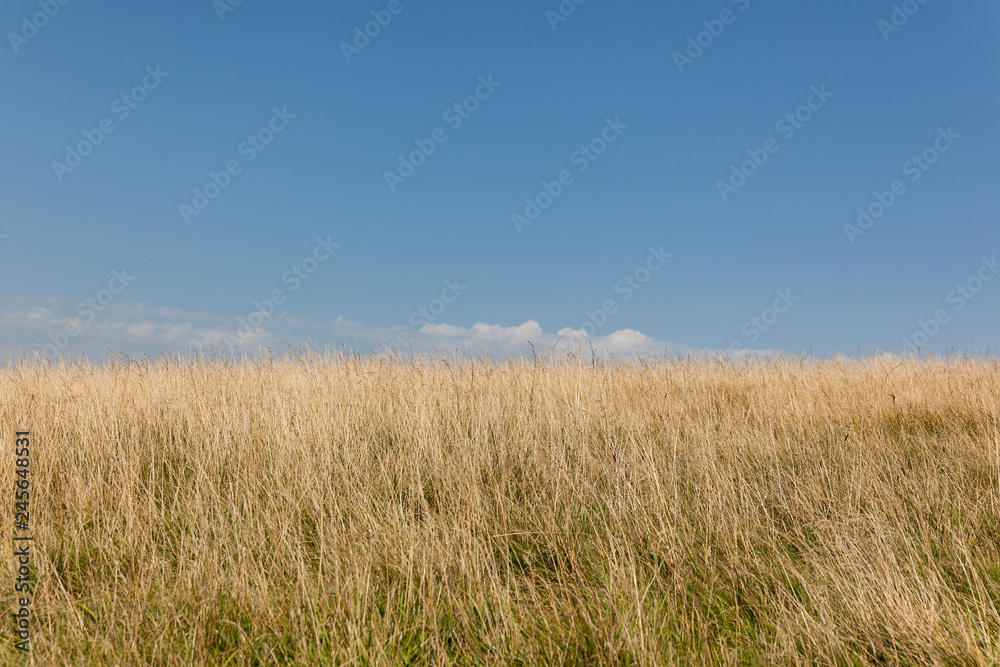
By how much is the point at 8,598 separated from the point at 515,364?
5.39 meters

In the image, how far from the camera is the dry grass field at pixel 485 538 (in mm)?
2264

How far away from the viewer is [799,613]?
2422mm

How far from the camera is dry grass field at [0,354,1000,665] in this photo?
2.26 m

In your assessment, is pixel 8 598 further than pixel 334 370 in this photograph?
No

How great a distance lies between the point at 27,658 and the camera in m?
2.36

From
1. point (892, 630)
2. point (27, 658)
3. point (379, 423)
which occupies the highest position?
point (379, 423)

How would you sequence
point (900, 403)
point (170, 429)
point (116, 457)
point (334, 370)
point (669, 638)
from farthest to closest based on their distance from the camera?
point (334, 370) → point (900, 403) → point (170, 429) → point (116, 457) → point (669, 638)

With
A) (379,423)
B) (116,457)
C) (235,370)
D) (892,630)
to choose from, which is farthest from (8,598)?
(235,370)

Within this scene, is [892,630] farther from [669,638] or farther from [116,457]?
[116,457]

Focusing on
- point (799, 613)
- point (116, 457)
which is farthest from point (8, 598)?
point (799, 613)

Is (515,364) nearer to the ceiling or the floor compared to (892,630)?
nearer to the ceiling

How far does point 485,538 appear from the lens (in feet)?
10.0

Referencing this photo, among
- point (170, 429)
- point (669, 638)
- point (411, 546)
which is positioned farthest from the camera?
point (170, 429)

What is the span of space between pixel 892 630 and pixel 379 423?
4003mm
